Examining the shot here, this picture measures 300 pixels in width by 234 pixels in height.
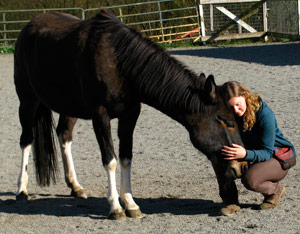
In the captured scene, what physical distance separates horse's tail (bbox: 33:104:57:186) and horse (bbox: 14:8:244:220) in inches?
1.4

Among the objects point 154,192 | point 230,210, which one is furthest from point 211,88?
point 154,192

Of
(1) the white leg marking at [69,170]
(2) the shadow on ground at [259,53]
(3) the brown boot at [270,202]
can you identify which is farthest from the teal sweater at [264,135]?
(2) the shadow on ground at [259,53]

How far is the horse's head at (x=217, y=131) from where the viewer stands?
415 cm

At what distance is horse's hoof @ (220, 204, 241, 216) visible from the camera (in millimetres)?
4238

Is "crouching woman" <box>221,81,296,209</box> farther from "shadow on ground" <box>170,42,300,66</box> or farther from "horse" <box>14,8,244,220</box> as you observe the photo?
"shadow on ground" <box>170,42,300,66</box>

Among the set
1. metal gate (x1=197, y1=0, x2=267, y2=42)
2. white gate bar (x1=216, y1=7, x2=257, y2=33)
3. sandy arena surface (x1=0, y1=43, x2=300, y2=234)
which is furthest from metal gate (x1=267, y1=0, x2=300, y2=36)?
sandy arena surface (x1=0, y1=43, x2=300, y2=234)

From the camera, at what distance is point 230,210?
4.26m

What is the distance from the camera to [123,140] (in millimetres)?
4715

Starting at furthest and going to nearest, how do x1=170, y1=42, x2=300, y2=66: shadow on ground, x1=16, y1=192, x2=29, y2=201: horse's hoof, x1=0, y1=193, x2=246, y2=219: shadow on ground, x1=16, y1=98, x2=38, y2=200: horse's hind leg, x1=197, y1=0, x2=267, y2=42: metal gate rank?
x1=197, y1=0, x2=267, y2=42: metal gate, x1=170, y1=42, x2=300, y2=66: shadow on ground, x1=16, y1=98, x2=38, y2=200: horse's hind leg, x1=16, y1=192, x2=29, y2=201: horse's hoof, x1=0, y1=193, x2=246, y2=219: shadow on ground

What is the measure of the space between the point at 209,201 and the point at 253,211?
0.54 meters

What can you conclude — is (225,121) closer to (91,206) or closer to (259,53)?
(91,206)

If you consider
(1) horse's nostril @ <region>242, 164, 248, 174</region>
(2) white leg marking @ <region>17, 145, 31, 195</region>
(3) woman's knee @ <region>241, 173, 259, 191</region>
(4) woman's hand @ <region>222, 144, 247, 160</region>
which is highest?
(4) woman's hand @ <region>222, 144, 247, 160</region>

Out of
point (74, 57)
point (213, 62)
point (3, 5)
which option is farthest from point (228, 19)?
point (74, 57)

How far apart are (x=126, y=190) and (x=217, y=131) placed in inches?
39.9
